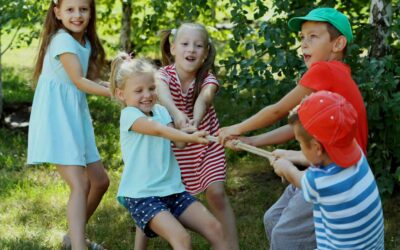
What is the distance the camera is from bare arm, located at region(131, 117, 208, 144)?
365 cm

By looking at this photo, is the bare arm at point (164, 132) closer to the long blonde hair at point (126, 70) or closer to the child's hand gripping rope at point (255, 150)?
the child's hand gripping rope at point (255, 150)

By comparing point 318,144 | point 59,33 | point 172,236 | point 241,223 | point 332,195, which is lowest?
point 241,223

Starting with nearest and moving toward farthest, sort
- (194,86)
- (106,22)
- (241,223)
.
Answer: (194,86), (241,223), (106,22)

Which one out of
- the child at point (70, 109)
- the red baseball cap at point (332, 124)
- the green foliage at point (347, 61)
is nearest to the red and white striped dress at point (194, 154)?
the child at point (70, 109)

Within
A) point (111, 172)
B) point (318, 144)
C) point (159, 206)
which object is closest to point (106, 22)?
point (111, 172)

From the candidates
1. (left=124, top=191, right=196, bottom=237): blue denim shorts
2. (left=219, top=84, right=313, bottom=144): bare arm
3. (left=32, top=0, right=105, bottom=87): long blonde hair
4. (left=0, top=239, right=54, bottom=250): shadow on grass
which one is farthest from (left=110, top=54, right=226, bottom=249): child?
(left=0, top=239, right=54, bottom=250): shadow on grass

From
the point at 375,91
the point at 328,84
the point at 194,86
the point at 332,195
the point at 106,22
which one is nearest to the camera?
the point at 332,195

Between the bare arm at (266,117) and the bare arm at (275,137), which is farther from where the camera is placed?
the bare arm at (275,137)

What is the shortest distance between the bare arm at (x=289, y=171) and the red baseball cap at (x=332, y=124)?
231 millimetres

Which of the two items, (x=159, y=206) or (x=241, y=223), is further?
(x=241, y=223)

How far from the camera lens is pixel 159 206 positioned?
12.0 feet

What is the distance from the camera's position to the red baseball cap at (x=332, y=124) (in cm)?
289

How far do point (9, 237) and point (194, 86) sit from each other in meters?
1.58

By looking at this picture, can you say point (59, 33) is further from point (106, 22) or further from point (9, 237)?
point (106, 22)
